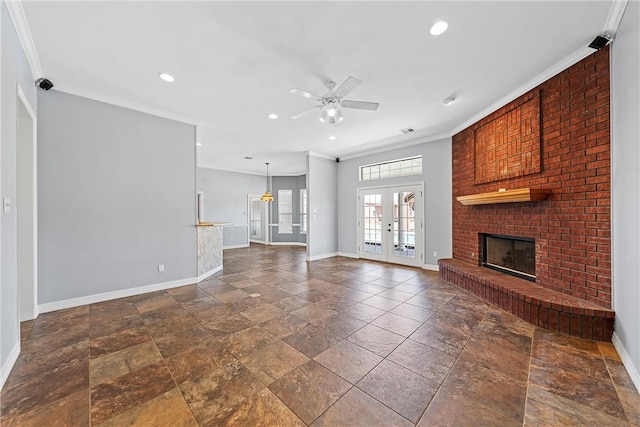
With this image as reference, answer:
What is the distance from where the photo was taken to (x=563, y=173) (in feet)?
9.70

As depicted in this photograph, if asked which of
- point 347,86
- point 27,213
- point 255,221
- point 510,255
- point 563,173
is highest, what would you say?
point 347,86

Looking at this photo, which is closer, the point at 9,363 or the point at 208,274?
the point at 9,363

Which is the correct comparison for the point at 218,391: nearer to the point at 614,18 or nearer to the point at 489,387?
the point at 489,387

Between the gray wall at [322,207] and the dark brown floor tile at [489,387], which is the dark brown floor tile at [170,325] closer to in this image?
the dark brown floor tile at [489,387]

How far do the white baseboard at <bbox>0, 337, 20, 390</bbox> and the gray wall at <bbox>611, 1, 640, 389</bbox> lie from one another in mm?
4681

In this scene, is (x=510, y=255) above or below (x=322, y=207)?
below

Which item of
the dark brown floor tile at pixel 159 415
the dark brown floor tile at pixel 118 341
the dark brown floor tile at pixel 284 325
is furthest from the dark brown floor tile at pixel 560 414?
the dark brown floor tile at pixel 118 341

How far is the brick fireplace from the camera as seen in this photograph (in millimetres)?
2578

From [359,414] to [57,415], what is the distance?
1943mm

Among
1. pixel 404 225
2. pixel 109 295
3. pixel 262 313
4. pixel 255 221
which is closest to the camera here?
pixel 262 313

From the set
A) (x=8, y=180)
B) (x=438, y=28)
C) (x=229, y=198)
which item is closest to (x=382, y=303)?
(x=438, y=28)

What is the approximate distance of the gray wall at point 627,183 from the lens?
196cm

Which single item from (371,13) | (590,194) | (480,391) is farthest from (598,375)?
(371,13)

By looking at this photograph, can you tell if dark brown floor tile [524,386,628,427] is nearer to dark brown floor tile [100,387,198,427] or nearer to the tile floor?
the tile floor
